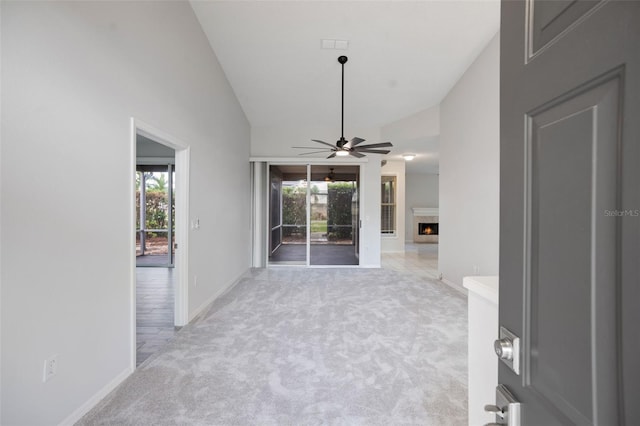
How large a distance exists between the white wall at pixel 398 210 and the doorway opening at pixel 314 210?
1969 millimetres

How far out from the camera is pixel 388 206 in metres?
8.70

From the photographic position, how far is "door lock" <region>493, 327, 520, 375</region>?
653mm

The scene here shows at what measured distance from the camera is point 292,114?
5.65 m

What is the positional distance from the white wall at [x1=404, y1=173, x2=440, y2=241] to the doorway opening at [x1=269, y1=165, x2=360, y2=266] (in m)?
4.59

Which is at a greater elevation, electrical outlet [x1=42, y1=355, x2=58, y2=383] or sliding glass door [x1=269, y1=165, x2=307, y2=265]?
sliding glass door [x1=269, y1=165, x2=307, y2=265]

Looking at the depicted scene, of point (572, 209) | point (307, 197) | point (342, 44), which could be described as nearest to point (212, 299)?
point (307, 197)

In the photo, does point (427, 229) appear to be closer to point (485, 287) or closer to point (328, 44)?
point (328, 44)

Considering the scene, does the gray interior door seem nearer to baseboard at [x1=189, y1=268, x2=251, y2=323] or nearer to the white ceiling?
the white ceiling

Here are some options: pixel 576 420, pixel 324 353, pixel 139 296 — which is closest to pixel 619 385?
pixel 576 420

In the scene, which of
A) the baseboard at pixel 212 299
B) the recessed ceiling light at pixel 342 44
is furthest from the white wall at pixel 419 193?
the recessed ceiling light at pixel 342 44

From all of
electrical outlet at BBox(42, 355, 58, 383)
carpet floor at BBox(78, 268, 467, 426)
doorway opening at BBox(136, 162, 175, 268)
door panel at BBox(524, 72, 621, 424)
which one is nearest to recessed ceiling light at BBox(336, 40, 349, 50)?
carpet floor at BBox(78, 268, 467, 426)

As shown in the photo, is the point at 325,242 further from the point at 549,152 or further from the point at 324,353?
the point at 549,152

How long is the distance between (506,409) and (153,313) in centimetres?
389

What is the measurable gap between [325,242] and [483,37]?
474 cm
